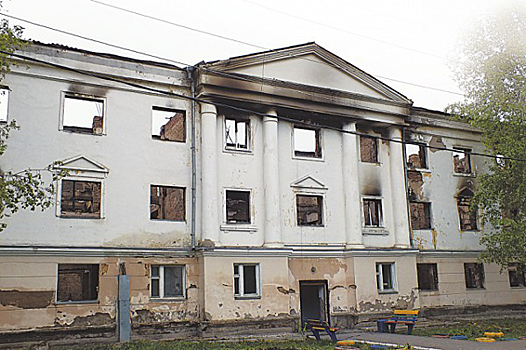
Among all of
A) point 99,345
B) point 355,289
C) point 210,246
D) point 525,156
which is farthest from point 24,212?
point 525,156

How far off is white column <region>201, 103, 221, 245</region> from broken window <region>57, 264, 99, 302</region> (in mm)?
4041

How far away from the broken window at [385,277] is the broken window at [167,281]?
854cm

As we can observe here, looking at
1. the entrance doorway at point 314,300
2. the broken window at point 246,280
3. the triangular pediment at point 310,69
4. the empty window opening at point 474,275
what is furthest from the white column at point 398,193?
the broken window at point 246,280

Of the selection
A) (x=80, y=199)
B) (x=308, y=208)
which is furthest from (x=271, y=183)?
(x=80, y=199)

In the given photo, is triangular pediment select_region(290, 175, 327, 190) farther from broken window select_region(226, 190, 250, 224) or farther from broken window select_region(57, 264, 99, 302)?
broken window select_region(57, 264, 99, 302)

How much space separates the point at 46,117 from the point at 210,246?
7.17 m

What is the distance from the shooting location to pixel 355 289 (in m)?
22.5

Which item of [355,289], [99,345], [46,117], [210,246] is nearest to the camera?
[99,345]

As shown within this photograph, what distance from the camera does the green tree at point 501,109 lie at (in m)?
23.4

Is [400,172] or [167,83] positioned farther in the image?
[400,172]

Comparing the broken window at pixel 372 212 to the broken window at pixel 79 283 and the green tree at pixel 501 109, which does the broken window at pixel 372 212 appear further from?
the broken window at pixel 79 283

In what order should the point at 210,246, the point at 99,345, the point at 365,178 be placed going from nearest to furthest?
the point at 99,345, the point at 210,246, the point at 365,178

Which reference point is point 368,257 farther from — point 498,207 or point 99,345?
point 99,345

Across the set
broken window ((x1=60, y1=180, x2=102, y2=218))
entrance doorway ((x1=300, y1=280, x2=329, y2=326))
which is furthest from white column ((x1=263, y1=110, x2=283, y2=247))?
broken window ((x1=60, y1=180, x2=102, y2=218))
